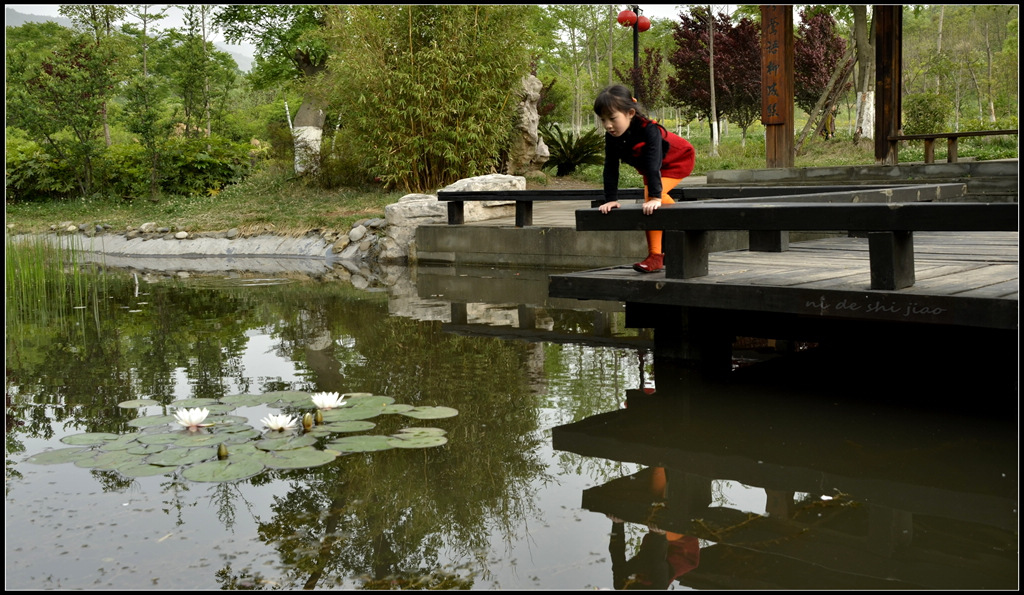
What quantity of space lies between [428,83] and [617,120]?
9913 mm

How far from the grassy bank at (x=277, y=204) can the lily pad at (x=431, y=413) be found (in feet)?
29.2

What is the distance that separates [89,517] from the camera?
2.80 meters

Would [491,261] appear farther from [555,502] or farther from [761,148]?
[761,148]

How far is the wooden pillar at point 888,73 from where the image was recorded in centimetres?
1194

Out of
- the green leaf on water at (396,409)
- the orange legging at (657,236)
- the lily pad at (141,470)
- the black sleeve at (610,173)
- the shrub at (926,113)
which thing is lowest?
the lily pad at (141,470)

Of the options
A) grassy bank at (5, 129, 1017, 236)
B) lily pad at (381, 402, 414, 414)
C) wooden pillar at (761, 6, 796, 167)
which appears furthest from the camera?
grassy bank at (5, 129, 1017, 236)

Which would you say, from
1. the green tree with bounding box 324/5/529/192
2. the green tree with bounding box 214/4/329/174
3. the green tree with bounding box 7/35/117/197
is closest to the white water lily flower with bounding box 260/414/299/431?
the green tree with bounding box 324/5/529/192

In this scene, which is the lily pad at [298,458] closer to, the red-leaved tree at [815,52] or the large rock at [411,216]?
the large rock at [411,216]

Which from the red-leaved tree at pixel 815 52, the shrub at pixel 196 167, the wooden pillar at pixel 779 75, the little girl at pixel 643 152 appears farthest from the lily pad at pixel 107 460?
the red-leaved tree at pixel 815 52

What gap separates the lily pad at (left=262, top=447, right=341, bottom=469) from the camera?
3.22 meters

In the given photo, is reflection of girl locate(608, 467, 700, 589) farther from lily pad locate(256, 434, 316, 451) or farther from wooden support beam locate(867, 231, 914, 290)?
wooden support beam locate(867, 231, 914, 290)

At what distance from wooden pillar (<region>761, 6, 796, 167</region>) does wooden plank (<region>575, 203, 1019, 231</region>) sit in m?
8.09

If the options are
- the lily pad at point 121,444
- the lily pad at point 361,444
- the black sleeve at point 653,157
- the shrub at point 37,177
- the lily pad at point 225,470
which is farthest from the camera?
the shrub at point 37,177

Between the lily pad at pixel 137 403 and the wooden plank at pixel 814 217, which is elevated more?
the wooden plank at pixel 814 217
